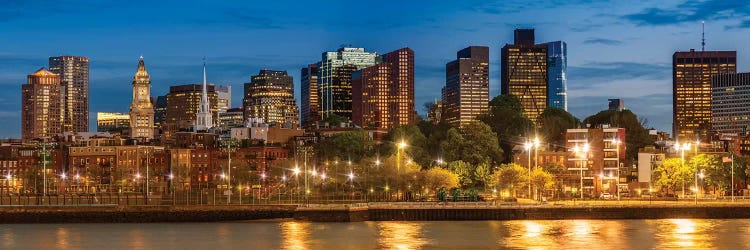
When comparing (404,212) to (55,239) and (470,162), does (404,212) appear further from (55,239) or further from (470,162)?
(470,162)

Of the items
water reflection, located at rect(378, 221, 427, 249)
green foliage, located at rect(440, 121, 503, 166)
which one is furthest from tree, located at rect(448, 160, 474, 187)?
water reflection, located at rect(378, 221, 427, 249)

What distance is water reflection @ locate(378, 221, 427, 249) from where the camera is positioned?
8456 cm

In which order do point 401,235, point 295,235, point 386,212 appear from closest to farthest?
point 401,235
point 295,235
point 386,212

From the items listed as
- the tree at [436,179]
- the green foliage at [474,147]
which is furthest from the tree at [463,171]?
the tree at [436,179]

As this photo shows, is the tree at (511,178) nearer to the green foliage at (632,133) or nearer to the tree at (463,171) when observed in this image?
the tree at (463,171)

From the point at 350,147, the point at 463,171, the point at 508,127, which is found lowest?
the point at 463,171

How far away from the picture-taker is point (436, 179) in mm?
138250

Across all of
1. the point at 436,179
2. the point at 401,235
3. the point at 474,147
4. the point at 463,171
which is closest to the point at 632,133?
the point at 474,147

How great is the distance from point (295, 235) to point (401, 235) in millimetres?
8408

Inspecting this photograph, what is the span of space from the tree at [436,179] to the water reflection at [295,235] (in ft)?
93.5

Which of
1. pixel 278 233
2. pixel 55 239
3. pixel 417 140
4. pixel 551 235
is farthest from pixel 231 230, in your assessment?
pixel 417 140

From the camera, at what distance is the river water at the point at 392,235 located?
86125 mm

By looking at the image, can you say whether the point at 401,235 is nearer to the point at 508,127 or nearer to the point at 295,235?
the point at 295,235

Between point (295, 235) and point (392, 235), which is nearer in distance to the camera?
point (392, 235)
